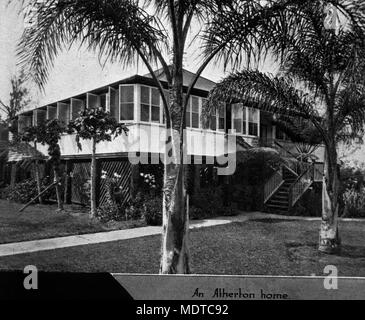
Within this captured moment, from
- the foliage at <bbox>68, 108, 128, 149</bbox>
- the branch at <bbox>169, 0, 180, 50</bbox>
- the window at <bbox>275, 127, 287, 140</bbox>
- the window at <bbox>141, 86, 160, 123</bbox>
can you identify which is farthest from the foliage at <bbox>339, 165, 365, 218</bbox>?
the branch at <bbox>169, 0, 180, 50</bbox>

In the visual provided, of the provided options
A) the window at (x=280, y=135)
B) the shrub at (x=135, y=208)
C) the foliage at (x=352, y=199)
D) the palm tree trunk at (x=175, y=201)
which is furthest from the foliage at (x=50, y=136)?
the window at (x=280, y=135)

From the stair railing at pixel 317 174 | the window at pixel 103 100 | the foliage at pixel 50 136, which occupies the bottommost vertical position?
the stair railing at pixel 317 174

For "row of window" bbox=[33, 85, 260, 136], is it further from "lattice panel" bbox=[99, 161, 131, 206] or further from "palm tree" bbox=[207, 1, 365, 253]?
"palm tree" bbox=[207, 1, 365, 253]

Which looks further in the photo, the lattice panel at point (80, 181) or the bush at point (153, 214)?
the lattice panel at point (80, 181)

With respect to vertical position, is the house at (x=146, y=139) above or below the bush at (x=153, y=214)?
above

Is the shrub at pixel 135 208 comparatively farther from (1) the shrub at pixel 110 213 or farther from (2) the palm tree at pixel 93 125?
(2) the palm tree at pixel 93 125

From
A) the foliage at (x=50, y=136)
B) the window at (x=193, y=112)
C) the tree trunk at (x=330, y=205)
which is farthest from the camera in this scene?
the window at (x=193, y=112)

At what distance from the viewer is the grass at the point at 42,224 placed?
780 centimetres

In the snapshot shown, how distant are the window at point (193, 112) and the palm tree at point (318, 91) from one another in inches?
243

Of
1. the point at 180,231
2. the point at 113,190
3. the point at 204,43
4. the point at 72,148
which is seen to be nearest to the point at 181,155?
the point at 180,231

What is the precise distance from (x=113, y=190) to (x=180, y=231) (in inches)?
293

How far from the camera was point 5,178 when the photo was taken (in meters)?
9.47
